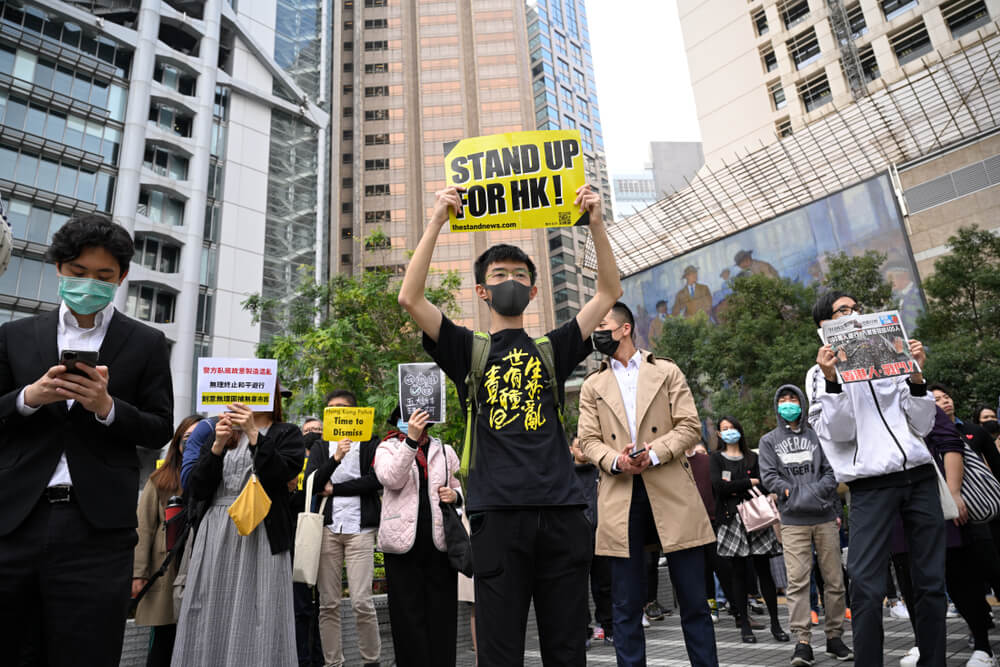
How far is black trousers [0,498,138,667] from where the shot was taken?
7.45 feet

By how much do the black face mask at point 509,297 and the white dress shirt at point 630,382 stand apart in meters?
1.53

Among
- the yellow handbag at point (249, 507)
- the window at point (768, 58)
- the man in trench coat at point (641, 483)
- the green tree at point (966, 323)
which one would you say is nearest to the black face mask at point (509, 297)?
the man in trench coat at point (641, 483)

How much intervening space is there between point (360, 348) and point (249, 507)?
1207 centimetres

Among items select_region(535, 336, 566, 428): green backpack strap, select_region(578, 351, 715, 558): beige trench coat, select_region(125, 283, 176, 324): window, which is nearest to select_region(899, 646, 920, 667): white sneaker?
select_region(578, 351, 715, 558): beige trench coat

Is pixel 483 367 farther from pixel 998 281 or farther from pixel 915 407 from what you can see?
pixel 998 281

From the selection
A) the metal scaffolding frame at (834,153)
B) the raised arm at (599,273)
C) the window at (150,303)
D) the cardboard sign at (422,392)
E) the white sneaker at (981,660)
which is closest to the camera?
the raised arm at (599,273)

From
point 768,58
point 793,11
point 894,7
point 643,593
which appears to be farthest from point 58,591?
point 768,58

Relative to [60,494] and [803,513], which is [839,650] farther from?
[60,494]

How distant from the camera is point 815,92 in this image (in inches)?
1690

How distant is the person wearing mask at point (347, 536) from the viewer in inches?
223

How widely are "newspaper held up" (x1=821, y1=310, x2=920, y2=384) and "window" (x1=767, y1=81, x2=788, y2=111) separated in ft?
156

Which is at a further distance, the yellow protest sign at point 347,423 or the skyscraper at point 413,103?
the skyscraper at point 413,103

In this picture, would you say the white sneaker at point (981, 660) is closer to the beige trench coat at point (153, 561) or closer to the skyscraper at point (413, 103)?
the beige trench coat at point (153, 561)

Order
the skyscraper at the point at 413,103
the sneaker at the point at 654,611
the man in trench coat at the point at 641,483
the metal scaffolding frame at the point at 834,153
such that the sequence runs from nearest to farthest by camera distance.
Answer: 1. the man in trench coat at the point at 641,483
2. the sneaker at the point at 654,611
3. the metal scaffolding frame at the point at 834,153
4. the skyscraper at the point at 413,103
